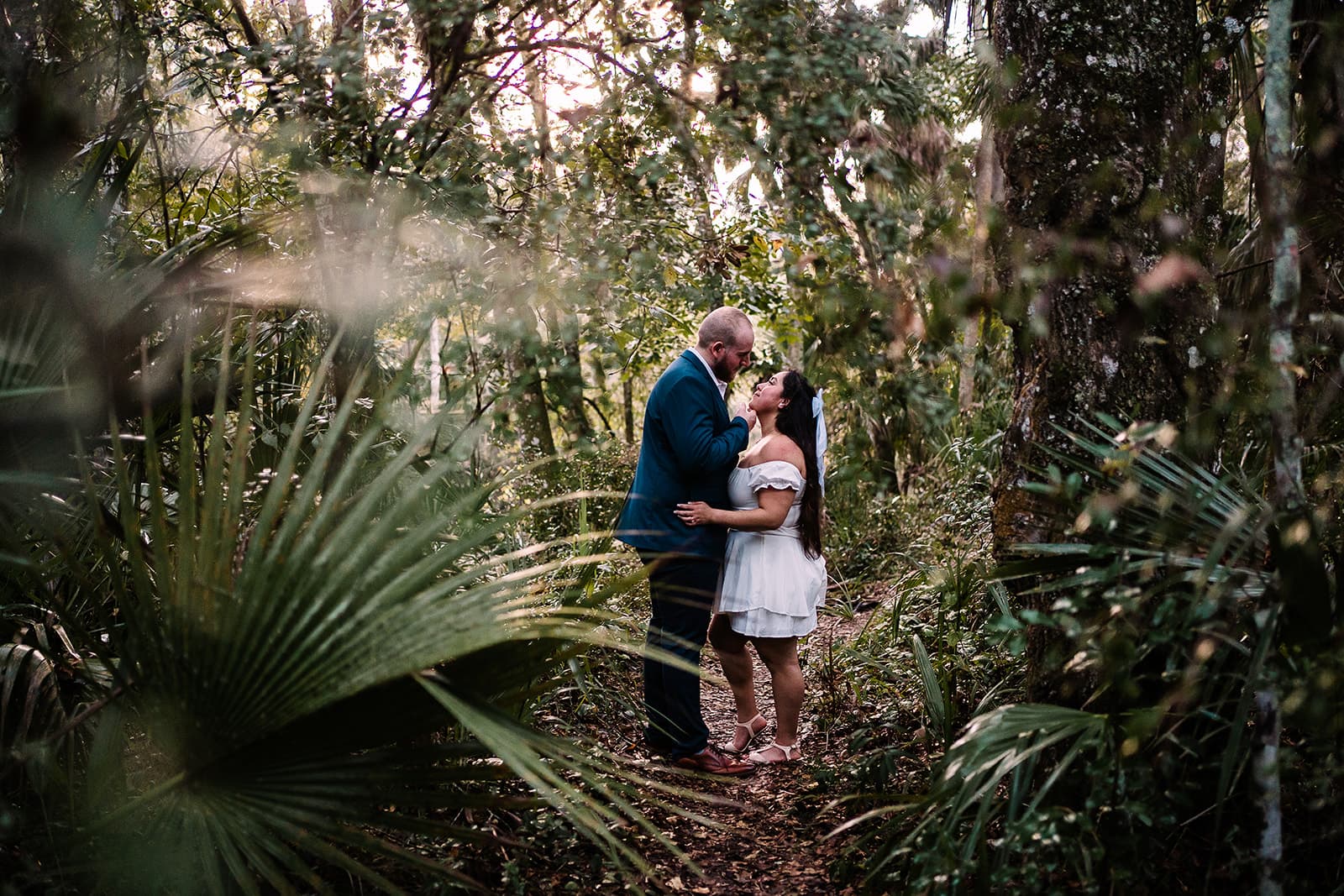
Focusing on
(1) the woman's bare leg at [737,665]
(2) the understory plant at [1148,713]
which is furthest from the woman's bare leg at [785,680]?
(2) the understory plant at [1148,713]

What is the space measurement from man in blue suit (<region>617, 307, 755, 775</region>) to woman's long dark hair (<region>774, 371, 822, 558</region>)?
0.23 metres

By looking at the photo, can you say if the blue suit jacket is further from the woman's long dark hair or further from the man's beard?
the woman's long dark hair

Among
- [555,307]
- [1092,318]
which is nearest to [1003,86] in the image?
[1092,318]

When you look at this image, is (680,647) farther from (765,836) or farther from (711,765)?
(765,836)

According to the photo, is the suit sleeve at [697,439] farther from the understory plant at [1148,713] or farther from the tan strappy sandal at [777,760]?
the understory plant at [1148,713]

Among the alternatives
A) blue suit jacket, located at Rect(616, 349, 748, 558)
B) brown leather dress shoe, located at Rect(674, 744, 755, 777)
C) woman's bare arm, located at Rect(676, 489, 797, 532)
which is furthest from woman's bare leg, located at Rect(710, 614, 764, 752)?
woman's bare arm, located at Rect(676, 489, 797, 532)

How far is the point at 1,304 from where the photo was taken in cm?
279

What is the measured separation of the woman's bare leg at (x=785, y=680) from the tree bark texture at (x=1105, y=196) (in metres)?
1.45

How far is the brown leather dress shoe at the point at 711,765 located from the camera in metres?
4.71

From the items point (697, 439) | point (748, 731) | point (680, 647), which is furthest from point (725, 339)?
point (748, 731)

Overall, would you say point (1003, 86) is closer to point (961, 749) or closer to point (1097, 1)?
point (1097, 1)

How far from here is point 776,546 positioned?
4746 mm

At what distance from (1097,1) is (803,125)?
1436 millimetres

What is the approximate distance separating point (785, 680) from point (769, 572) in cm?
54
